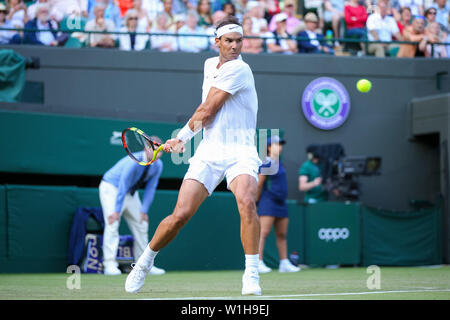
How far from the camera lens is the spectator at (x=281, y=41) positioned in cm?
1536

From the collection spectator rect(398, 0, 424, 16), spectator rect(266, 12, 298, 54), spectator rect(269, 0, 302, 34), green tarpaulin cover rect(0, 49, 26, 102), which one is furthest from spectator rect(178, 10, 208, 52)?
spectator rect(398, 0, 424, 16)

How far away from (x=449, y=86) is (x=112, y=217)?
8.79 m

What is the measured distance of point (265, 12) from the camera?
15.9 m

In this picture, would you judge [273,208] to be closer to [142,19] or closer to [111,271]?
[111,271]

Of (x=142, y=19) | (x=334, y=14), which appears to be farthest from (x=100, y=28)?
(x=334, y=14)

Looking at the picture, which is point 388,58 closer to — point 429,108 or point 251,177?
point 429,108

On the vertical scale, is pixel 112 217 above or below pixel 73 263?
above

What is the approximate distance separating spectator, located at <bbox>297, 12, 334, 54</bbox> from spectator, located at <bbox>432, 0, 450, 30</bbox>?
2712 mm

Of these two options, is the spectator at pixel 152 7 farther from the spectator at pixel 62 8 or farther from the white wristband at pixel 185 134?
the white wristband at pixel 185 134

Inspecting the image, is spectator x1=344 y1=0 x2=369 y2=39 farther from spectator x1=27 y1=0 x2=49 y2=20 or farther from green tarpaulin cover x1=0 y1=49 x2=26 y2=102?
green tarpaulin cover x1=0 y1=49 x2=26 y2=102

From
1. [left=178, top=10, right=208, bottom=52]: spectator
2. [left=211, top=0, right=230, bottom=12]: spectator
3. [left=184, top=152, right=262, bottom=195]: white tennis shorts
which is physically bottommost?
[left=184, top=152, right=262, bottom=195]: white tennis shorts

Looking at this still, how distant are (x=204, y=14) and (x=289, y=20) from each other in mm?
1803

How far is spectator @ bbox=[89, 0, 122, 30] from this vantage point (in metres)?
14.2
